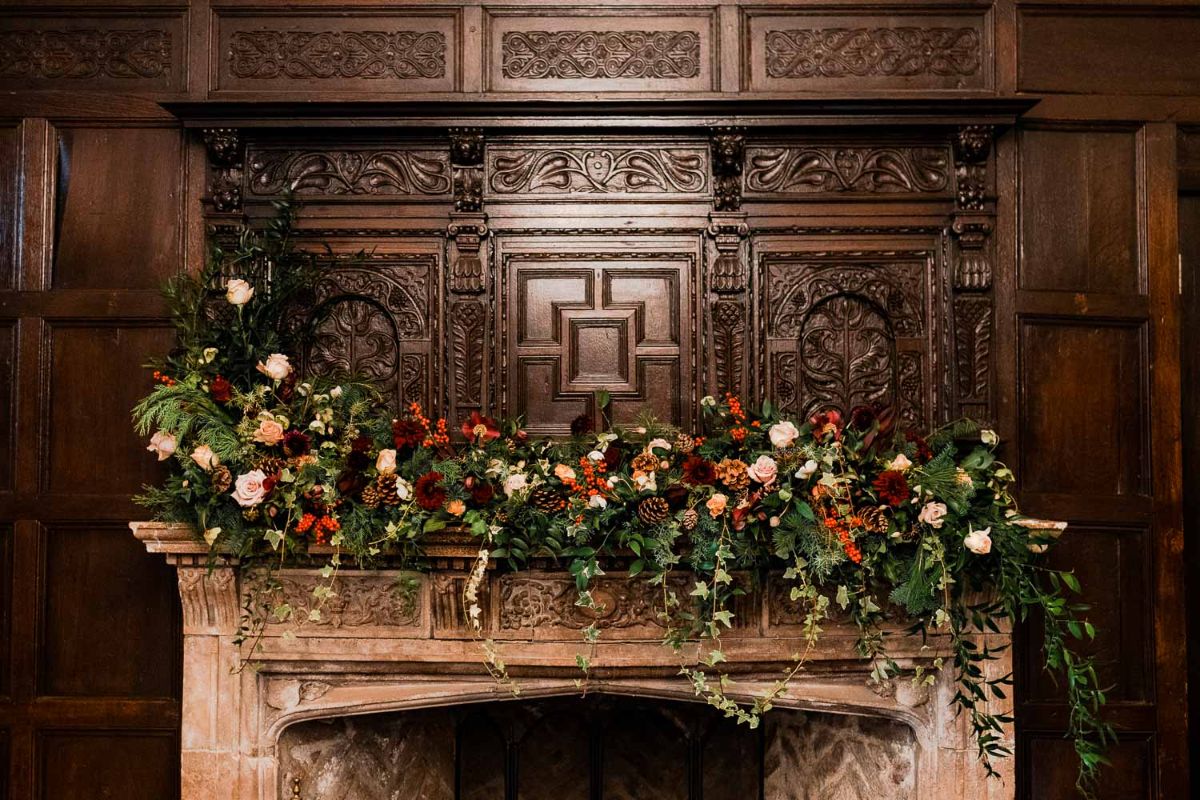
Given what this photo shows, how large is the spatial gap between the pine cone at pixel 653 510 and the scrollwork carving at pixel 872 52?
68.7 inches

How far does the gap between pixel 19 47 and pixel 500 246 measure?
6.59 feet

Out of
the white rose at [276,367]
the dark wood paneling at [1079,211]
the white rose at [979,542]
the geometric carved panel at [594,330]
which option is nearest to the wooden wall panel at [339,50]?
the geometric carved panel at [594,330]

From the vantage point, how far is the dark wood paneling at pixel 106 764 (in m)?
3.46

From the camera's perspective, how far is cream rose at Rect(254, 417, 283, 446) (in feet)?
9.78

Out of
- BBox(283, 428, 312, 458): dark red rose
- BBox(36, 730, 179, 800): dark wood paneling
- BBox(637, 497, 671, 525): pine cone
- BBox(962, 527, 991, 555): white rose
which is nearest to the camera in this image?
BBox(962, 527, 991, 555): white rose

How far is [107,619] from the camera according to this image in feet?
11.5

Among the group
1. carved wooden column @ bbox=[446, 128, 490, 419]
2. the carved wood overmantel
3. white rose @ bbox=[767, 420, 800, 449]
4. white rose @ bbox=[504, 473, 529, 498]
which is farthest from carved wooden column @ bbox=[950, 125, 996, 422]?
carved wooden column @ bbox=[446, 128, 490, 419]

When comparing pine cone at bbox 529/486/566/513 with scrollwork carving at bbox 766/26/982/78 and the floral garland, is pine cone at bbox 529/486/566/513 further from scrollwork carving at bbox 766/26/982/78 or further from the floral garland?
scrollwork carving at bbox 766/26/982/78

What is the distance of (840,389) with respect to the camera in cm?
353

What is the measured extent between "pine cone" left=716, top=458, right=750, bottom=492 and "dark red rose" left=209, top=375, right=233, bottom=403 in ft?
5.22

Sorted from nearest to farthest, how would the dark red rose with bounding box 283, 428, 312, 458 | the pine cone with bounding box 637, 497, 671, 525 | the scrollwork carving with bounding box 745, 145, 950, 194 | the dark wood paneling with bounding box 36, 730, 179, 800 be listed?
the pine cone with bounding box 637, 497, 671, 525
the dark red rose with bounding box 283, 428, 312, 458
the dark wood paneling with bounding box 36, 730, 179, 800
the scrollwork carving with bounding box 745, 145, 950, 194

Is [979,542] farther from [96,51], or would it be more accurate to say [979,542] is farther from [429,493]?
[96,51]

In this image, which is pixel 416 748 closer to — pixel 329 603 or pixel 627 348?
pixel 329 603

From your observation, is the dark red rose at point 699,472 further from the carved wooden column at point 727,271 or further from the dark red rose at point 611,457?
the carved wooden column at point 727,271
